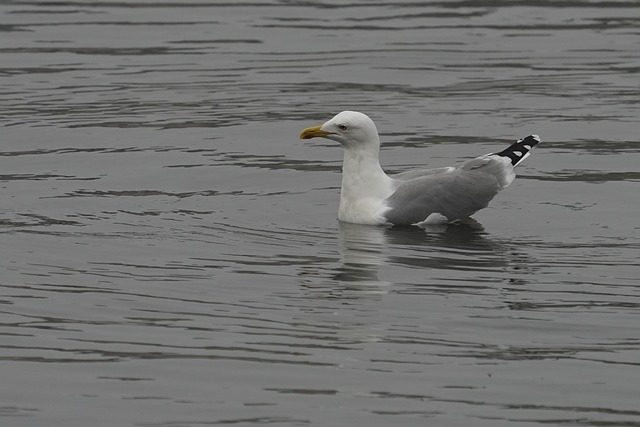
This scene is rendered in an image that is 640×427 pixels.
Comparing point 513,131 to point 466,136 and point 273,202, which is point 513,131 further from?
point 273,202

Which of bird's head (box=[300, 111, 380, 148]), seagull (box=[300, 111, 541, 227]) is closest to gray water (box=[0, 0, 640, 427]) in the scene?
seagull (box=[300, 111, 541, 227])

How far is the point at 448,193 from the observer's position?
1477 centimetres

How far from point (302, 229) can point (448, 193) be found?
1.36m

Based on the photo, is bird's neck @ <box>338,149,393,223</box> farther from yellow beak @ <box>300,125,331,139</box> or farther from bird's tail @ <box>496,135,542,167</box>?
bird's tail @ <box>496,135,542,167</box>

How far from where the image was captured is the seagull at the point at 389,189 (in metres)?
14.6

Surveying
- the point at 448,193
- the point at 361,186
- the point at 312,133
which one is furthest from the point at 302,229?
the point at 448,193

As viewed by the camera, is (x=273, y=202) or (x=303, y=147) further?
(x=303, y=147)

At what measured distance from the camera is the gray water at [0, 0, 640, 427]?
9633mm

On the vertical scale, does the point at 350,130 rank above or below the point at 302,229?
above

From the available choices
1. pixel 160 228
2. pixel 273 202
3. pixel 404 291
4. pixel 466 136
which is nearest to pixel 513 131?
pixel 466 136

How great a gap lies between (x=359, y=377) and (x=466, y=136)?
9163mm

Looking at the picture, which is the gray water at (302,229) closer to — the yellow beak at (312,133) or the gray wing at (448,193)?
the gray wing at (448,193)

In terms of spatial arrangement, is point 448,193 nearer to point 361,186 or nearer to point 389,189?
point 389,189

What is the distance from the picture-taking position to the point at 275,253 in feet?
43.9
